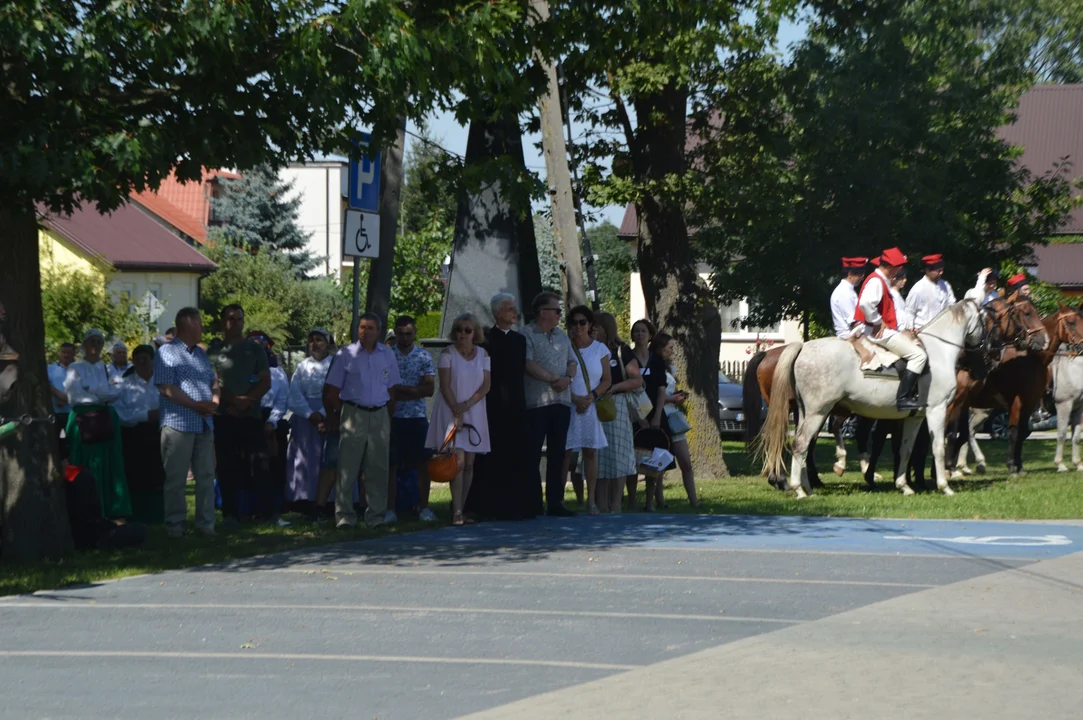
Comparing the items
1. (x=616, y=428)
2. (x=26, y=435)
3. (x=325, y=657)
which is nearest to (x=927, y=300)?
(x=616, y=428)

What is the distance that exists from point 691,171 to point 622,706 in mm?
14925

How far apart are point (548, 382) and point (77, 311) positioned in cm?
2436

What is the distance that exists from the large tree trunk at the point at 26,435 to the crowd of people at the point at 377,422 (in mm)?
1508

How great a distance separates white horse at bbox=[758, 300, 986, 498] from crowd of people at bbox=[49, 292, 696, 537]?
221cm

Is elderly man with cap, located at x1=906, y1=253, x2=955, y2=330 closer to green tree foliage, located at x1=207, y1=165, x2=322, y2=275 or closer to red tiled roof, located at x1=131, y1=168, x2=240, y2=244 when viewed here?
red tiled roof, located at x1=131, y1=168, x2=240, y2=244

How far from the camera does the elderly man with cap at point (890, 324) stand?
18.7 m

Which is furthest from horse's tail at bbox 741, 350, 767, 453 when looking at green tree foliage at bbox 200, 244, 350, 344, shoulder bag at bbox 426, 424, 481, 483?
green tree foliage at bbox 200, 244, 350, 344

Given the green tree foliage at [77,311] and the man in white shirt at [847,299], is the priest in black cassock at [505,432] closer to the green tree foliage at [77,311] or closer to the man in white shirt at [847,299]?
the man in white shirt at [847,299]

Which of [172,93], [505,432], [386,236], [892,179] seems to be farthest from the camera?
[892,179]

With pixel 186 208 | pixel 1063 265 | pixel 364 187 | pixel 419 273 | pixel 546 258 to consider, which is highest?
pixel 186 208

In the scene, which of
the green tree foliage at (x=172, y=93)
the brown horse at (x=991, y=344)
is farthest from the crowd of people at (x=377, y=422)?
the brown horse at (x=991, y=344)

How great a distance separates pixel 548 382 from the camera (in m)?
15.0

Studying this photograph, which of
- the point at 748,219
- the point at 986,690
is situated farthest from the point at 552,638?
the point at 748,219

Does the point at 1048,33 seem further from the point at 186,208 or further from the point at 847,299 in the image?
the point at 847,299
